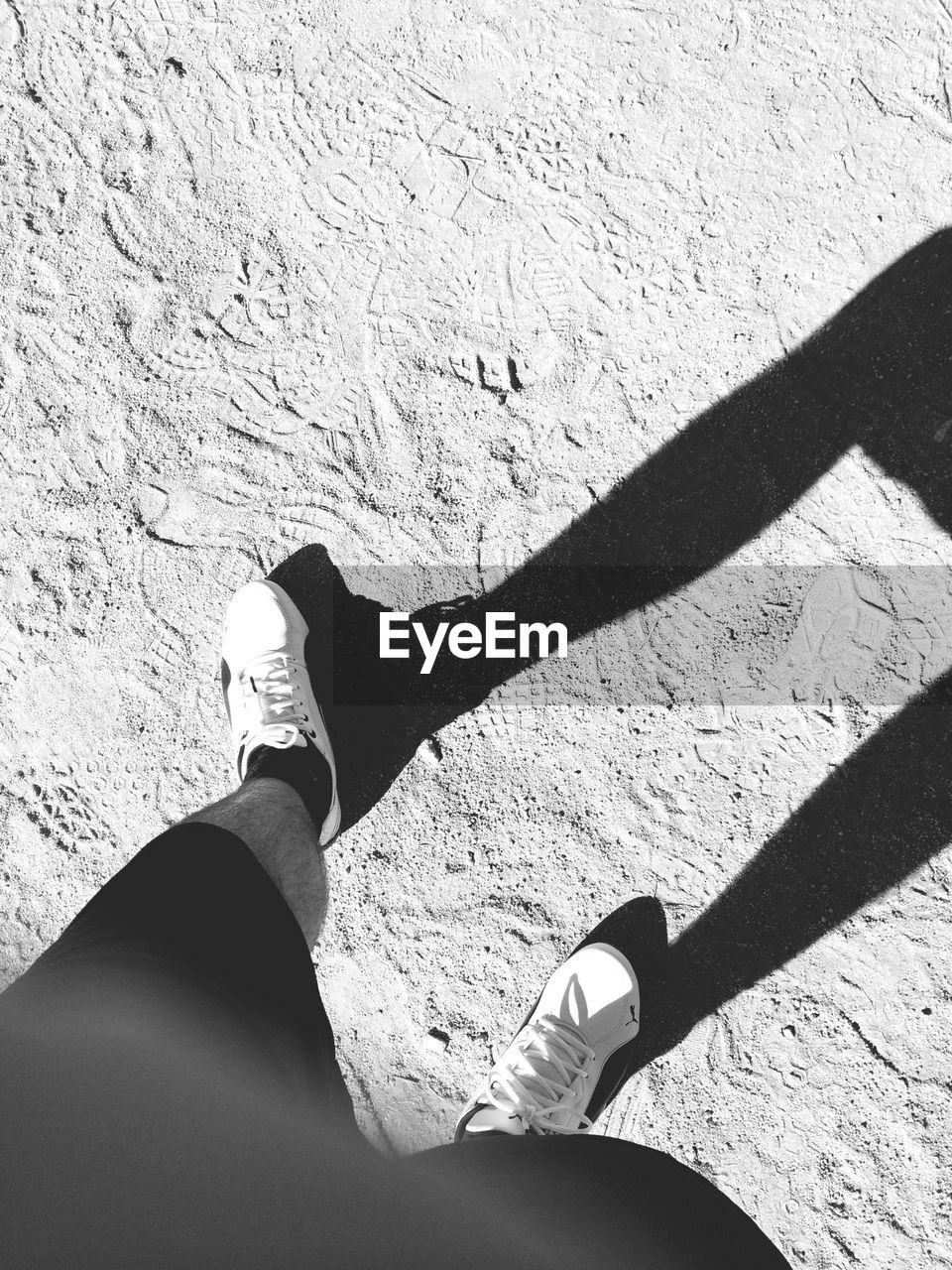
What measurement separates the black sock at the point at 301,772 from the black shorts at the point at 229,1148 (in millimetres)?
407

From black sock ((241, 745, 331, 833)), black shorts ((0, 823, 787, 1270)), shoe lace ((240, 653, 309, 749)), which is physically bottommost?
black shorts ((0, 823, 787, 1270))

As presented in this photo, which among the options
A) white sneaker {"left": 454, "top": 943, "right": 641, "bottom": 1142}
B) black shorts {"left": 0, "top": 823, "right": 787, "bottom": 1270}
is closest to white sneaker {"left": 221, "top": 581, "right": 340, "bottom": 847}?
black shorts {"left": 0, "top": 823, "right": 787, "bottom": 1270}

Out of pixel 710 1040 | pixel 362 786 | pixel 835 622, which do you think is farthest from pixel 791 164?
pixel 710 1040

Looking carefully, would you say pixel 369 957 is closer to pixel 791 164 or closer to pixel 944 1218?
pixel 944 1218

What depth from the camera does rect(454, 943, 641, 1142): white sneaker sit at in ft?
6.53

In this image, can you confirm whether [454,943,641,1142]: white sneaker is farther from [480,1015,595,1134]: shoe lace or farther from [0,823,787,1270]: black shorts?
[0,823,787,1270]: black shorts

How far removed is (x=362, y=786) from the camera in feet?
7.09

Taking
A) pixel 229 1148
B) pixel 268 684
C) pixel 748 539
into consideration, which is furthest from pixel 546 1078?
pixel 748 539

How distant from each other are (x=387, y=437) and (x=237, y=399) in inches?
16.9

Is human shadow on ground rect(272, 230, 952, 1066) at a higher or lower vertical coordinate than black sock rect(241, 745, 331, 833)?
higher

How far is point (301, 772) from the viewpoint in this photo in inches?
81.0

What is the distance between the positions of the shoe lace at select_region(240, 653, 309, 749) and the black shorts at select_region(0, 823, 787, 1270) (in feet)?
1.61

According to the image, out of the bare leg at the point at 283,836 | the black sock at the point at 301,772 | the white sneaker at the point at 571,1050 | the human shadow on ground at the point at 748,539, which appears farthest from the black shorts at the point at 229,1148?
the human shadow on ground at the point at 748,539

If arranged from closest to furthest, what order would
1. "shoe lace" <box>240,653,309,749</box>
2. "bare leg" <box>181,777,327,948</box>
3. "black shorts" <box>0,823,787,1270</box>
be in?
1. "black shorts" <box>0,823,787,1270</box>
2. "bare leg" <box>181,777,327,948</box>
3. "shoe lace" <box>240,653,309,749</box>
